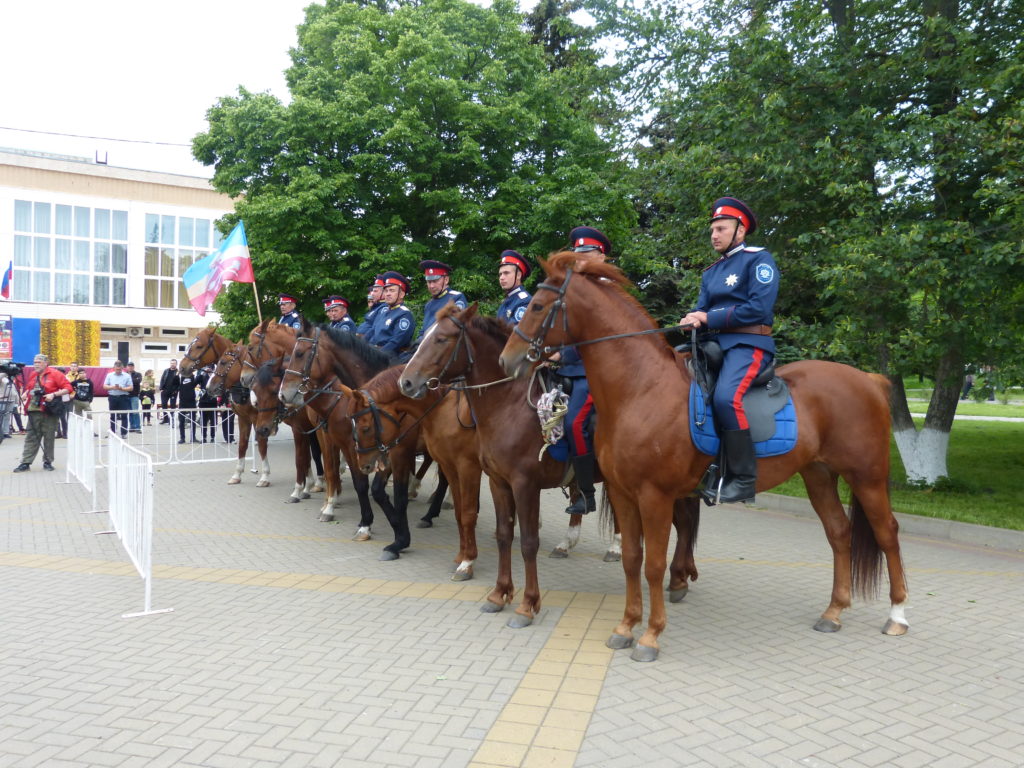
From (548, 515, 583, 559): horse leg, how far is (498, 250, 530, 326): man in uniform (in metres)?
2.69

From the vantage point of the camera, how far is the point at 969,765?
3418mm

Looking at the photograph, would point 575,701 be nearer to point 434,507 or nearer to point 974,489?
point 434,507

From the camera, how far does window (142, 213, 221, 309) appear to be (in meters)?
41.7

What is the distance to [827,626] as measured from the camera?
17.5 feet

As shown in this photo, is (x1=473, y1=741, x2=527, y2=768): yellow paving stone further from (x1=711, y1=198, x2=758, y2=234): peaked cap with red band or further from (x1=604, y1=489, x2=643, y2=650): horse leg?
(x1=711, y1=198, x2=758, y2=234): peaked cap with red band

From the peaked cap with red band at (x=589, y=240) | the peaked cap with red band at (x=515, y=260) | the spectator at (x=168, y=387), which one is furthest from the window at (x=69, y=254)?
the peaked cap with red band at (x=589, y=240)

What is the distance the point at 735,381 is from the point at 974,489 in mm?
8477

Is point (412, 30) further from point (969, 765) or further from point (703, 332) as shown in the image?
point (969, 765)

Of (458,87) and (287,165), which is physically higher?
(458,87)

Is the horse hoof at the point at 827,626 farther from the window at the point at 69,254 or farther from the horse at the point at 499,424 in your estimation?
the window at the point at 69,254

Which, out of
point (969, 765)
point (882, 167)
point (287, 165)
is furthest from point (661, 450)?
point (287, 165)

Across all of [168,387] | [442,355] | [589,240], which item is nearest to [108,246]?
[168,387]

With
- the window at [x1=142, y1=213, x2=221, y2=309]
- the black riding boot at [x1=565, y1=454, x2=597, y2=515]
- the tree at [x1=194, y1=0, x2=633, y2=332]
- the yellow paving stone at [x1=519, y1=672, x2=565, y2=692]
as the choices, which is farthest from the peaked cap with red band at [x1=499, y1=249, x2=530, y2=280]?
the window at [x1=142, y1=213, x2=221, y2=309]

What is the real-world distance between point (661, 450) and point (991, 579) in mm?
4283
